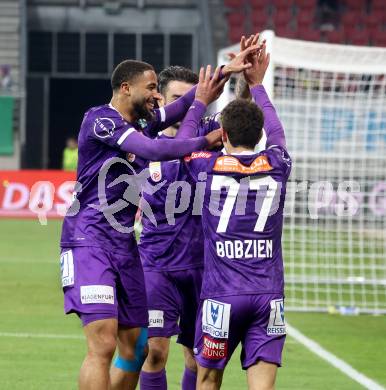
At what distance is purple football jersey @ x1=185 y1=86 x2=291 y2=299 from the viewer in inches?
240

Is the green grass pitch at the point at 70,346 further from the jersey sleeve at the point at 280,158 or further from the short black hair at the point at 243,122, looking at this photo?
the short black hair at the point at 243,122

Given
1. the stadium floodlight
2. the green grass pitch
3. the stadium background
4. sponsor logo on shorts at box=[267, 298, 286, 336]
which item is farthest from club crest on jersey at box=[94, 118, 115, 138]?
the stadium background

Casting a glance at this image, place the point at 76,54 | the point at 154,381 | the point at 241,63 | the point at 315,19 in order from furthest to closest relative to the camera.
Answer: the point at 315,19 → the point at 76,54 → the point at 154,381 → the point at 241,63

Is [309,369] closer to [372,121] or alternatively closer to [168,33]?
[372,121]

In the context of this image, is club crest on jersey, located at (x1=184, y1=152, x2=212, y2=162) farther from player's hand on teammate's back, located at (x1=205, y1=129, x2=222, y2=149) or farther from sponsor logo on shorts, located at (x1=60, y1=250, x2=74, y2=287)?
sponsor logo on shorts, located at (x1=60, y1=250, x2=74, y2=287)

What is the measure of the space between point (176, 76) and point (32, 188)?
17.8 m

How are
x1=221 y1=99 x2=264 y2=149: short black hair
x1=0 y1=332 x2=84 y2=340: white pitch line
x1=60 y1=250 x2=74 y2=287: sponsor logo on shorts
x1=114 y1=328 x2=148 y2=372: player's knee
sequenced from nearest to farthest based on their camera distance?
x1=221 y1=99 x2=264 y2=149: short black hair
x1=60 y1=250 x2=74 y2=287: sponsor logo on shorts
x1=114 y1=328 x2=148 y2=372: player's knee
x1=0 y1=332 x2=84 y2=340: white pitch line

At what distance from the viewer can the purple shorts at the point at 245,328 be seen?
19.8 ft

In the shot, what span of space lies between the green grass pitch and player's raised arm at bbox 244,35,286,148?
2.63 meters

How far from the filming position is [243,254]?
6094mm

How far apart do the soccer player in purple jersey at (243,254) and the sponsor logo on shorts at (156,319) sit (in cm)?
88

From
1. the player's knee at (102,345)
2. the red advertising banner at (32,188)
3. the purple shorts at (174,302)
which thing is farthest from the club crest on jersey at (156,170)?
the red advertising banner at (32,188)

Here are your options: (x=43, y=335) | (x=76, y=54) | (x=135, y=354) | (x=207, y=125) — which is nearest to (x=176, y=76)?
(x=207, y=125)

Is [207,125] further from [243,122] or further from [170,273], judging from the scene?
[243,122]
